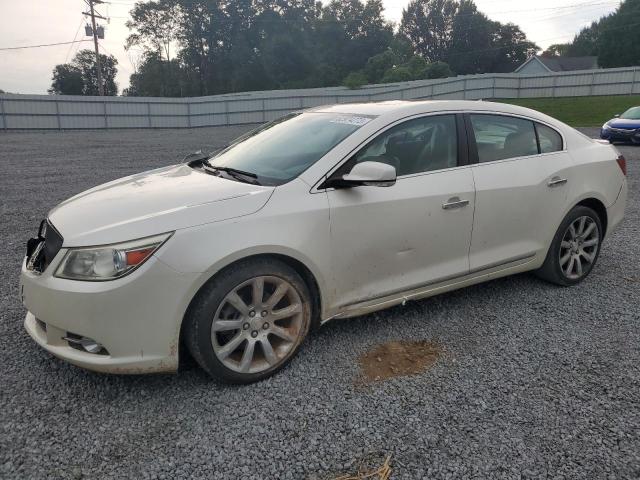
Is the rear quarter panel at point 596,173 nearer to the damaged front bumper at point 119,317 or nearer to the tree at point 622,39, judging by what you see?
the damaged front bumper at point 119,317

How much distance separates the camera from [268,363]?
2896mm

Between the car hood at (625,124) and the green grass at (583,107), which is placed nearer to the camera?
the car hood at (625,124)

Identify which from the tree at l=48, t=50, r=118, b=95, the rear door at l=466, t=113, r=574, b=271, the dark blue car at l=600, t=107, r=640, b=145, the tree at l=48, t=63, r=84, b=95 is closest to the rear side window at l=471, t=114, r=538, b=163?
the rear door at l=466, t=113, r=574, b=271

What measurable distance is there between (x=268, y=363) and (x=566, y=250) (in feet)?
9.24

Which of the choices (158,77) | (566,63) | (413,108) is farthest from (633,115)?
(158,77)

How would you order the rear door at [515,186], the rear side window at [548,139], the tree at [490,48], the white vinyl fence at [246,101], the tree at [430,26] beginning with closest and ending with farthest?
the rear door at [515,186] < the rear side window at [548,139] < the white vinyl fence at [246,101] < the tree at [490,48] < the tree at [430,26]

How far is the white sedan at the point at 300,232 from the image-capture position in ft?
8.29

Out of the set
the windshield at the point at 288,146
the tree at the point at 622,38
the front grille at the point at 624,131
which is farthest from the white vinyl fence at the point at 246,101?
the tree at the point at 622,38

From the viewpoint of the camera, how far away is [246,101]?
3159cm

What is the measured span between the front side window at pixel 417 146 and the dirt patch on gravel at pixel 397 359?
3.79 ft

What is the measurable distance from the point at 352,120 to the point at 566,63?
255 feet

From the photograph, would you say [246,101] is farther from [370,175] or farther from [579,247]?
[370,175]

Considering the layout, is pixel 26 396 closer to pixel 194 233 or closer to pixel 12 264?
pixel 194 233

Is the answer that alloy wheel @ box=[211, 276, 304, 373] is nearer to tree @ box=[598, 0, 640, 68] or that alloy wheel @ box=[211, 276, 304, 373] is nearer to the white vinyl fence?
the white vinyl fence
